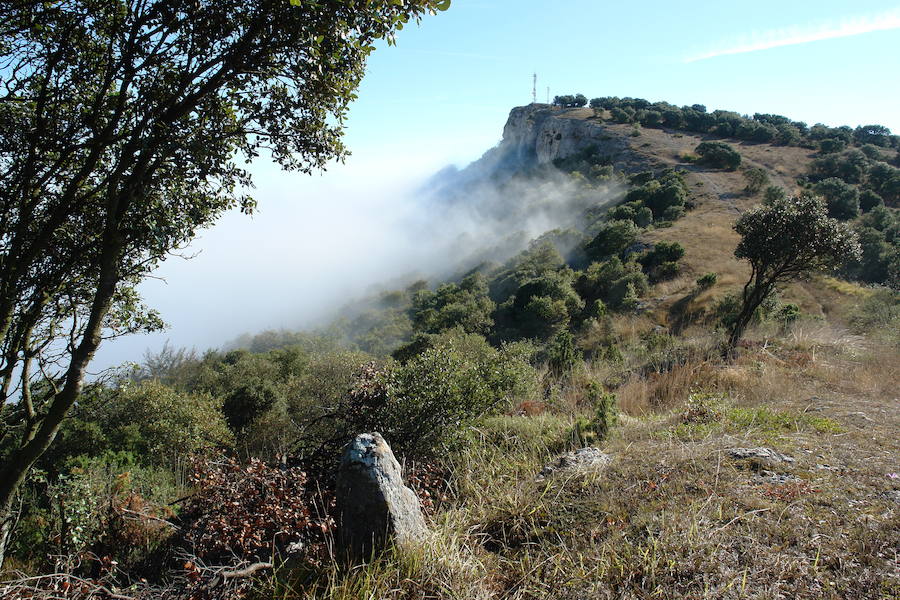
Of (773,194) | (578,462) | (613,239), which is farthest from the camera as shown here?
(773,194)

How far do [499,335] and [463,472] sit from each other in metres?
28.8

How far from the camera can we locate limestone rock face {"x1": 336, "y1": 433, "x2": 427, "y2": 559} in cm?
314

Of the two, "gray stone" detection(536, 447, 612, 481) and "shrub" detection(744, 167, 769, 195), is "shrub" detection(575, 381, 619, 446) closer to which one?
"gray stone" detection(536, 447, 612, 481)

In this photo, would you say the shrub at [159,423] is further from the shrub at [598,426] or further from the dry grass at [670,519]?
the dry grass at [670,519]

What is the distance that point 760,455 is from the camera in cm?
416

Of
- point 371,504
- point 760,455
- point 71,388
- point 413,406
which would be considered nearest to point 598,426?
point 760,455

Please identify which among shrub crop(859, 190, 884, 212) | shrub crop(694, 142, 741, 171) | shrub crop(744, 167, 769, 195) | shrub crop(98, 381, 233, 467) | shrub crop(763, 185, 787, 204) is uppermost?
shrub crop(694, 142, 741, 171)

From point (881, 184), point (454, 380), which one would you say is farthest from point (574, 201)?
point (454, 380)

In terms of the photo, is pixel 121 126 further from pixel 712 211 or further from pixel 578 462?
pixel 712 211

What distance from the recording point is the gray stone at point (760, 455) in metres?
4.07

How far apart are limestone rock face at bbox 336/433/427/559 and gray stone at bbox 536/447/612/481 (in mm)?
1392

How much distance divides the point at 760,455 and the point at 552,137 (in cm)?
9270

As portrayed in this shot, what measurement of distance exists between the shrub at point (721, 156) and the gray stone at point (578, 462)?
6001cm

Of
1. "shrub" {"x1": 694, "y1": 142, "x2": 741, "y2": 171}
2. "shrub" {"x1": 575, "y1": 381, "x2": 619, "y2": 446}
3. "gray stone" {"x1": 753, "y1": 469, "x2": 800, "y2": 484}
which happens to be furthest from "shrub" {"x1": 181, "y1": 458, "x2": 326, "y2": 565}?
"shrub" {"x1": 694, "y1": 142, "x2": 741, "y2": 171}
